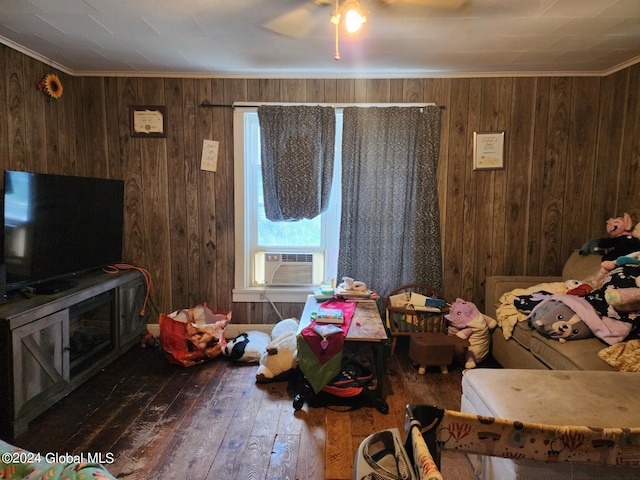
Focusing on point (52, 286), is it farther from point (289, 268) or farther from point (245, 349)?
point (289, 268)

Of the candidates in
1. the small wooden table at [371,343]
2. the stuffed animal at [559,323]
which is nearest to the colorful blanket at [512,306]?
the stuffed animal at [559,323]

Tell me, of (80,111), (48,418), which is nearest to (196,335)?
(48,418)

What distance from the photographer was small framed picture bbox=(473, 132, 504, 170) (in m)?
3.30

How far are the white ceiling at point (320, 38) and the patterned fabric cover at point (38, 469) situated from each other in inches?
83.2

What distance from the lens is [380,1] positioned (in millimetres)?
2010

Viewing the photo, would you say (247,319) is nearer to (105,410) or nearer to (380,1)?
(105,410)

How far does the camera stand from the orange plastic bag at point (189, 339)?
117 inches

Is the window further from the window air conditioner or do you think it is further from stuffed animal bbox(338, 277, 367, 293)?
stuffed animal bbox(338, 277, 367, 293)

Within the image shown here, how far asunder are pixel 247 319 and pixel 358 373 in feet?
4.56

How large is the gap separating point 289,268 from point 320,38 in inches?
72.2

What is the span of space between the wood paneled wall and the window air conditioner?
251 millimetres

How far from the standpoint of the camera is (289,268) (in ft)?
11.3

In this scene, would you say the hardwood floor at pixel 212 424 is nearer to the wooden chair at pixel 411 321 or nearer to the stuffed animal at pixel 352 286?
the wooden chair at pixel 411 321

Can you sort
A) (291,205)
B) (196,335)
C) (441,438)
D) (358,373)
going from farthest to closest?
(291,205) → (196,335) → (358,373) → (441,438)
